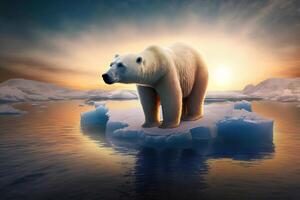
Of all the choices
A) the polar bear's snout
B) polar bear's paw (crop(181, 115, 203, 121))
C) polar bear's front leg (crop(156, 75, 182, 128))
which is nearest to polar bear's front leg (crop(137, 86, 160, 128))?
polar bear's front leg (crop(156, 75, 182, 128))

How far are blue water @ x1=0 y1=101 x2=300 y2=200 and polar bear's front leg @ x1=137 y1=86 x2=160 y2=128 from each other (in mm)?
1037

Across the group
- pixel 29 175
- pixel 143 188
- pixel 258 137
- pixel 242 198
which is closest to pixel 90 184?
pixel 143 188

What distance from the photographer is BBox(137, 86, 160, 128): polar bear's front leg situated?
1068 centimetres

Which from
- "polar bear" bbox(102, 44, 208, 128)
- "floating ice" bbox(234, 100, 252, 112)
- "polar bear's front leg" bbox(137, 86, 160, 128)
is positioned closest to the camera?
"polar bear" bbox(102, 44, 208, 128)

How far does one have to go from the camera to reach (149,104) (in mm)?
10766

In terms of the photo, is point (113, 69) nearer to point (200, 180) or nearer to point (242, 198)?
point (200, 180)

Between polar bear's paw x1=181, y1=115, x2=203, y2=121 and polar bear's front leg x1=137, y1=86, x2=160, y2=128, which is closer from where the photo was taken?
polar bear's front leg x1=137, y1=86, x2=160, y2=128

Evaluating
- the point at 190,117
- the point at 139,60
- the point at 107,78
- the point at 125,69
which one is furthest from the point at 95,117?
the point at 107,78

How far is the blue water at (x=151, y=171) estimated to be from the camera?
619 cm

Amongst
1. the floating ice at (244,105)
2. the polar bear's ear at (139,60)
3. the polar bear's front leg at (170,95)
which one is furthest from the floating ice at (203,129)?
the floating ice at (244,105)

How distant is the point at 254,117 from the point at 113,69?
615cm

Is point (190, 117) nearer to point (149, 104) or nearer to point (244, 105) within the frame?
point (149, 104)

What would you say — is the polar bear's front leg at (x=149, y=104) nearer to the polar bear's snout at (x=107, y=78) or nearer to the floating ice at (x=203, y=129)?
the floating ice at (x=203, y=129)

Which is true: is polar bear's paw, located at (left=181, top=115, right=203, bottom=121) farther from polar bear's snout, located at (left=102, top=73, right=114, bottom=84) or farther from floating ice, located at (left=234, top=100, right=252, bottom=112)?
floating ice, located at (left=234, top=100, right=252, bottom=112)
